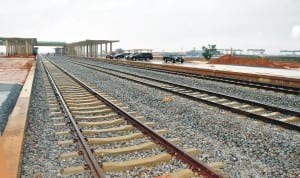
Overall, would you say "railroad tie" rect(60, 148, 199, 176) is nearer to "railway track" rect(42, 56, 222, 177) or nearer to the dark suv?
"railway track" rect(42, 56, 222, 177)

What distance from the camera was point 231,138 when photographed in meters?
6.61

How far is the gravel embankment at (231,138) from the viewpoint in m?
5.07

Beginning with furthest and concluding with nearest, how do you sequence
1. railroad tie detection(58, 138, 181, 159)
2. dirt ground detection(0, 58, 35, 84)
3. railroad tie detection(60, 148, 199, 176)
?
dirt ground detection(0, 58, 35, 84) < railroad tie detection(58, 138, 181, 159) < railroad tie detection(60, 148, 199, 176)

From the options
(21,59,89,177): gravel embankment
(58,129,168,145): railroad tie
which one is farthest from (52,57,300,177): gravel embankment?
(21,59,89,177): gravel embankment

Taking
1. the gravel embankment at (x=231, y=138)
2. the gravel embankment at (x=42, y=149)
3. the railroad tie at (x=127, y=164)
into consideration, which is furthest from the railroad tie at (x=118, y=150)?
the gravel embankment at (x=231, y=138)

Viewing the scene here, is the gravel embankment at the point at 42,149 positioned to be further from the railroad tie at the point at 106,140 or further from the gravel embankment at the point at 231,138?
the gravel embankment at the point at 231,138

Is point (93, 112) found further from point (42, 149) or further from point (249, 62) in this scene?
point (249, 62)

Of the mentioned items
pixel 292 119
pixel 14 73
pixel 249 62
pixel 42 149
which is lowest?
pixel 42 149

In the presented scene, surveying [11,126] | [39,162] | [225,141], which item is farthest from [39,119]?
[225,141]

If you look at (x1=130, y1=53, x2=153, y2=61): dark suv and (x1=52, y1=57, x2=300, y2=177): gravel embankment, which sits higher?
(x1=130, y1=53, x2=153, y2=61): dark suv

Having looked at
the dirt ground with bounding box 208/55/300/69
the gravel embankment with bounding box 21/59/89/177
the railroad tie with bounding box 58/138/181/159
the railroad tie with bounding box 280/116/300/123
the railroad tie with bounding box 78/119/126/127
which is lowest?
the gravel embankment with bounding box 21/59/89/177

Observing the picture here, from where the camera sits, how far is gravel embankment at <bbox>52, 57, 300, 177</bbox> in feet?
16.6

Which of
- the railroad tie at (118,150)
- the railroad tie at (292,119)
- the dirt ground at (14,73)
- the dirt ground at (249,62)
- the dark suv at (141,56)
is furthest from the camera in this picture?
the dark suv at (141,56)

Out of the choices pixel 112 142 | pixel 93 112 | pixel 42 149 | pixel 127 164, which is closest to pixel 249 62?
pixel 93 112
